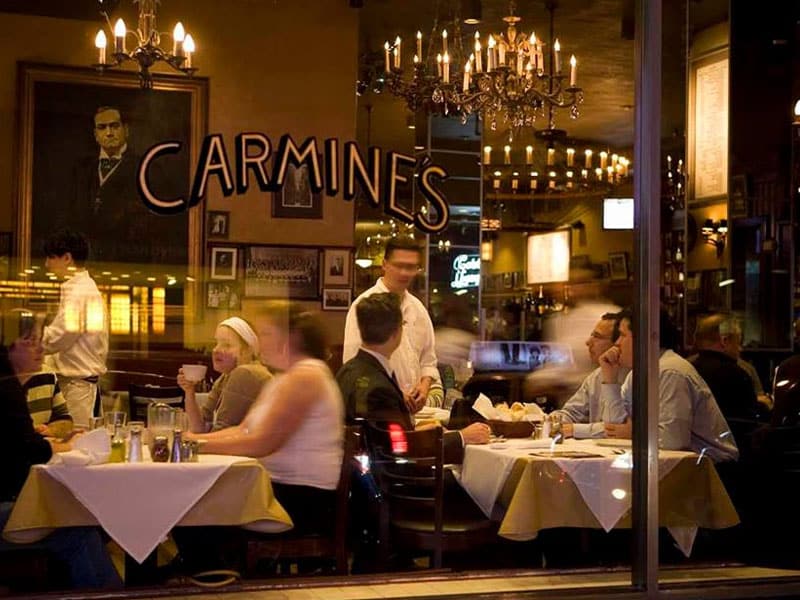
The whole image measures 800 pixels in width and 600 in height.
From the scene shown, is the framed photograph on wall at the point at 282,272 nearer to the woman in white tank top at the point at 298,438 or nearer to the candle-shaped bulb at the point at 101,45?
the woman in white tank top at the point at 298,438

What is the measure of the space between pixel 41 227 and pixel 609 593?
316 cm

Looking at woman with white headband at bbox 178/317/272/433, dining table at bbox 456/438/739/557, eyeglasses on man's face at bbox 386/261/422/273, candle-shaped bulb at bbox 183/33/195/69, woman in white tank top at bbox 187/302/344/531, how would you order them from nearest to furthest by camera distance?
1. woman in white tank top at bbox 187/302/344/531
2. dining table at bbox 456/438/739/557
3. woman with white headband at bbox 178/317/272/433
4. candle-shaped bulb at bbox 183/33/195/69
5. eyeglasses on man's face at bbox 386/261/422/273

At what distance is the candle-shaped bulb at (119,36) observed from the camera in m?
5.79

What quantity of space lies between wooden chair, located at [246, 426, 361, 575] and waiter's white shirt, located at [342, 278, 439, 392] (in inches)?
32.9

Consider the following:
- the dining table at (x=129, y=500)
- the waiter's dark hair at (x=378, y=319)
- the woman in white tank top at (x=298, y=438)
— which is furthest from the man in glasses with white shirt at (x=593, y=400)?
the dining table at (x=129, y=500)

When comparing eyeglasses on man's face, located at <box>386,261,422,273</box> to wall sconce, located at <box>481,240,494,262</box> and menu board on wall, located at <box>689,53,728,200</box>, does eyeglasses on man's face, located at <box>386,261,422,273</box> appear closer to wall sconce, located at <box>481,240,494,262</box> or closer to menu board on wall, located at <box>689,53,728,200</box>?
wall sconce, located at <box>481,240,494,262</box>

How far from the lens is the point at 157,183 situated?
5.74m

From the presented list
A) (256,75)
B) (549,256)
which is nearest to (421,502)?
(549,256)

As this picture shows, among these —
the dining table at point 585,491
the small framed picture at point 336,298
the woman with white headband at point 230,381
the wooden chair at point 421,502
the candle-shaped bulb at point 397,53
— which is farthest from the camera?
the candle-shaped bulb at point 397,53

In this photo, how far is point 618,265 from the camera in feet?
18.4

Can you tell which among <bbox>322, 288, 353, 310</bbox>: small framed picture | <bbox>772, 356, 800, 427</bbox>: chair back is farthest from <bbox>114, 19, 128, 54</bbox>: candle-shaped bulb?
<bbox>772, 356, 800, 427</bbox>: chair back

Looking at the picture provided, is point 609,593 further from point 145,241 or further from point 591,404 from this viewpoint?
point 145,241

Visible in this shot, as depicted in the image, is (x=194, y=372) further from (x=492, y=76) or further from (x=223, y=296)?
(x=492, y=76)

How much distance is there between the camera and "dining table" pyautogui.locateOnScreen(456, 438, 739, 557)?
509cm
